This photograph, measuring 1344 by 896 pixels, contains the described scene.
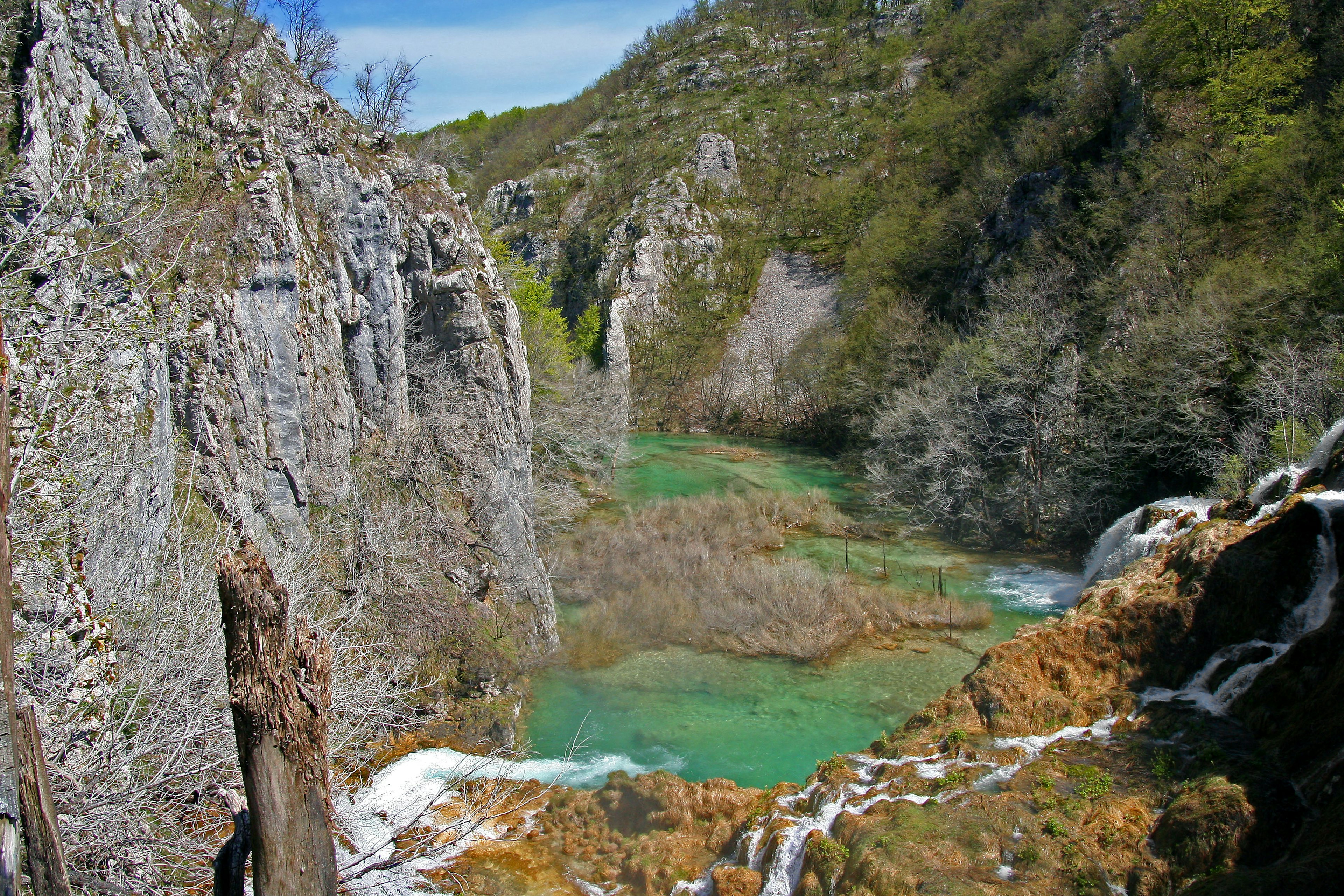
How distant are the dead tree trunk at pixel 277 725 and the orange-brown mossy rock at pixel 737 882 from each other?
556cm

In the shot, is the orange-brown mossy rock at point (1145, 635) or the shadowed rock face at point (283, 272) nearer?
the orange-brown mossy rock at point (1145, 635)

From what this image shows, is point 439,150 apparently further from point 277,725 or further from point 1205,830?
point 1205,830

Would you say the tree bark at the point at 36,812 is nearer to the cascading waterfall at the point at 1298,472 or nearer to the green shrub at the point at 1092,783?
the green shrub at the point at 1092,783

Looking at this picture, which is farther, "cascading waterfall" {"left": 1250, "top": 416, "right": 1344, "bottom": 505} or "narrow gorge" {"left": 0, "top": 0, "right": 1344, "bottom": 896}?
"cascading waterfall" {"left": 1250, "top": 416, "right": 1344, "bottom": 505}

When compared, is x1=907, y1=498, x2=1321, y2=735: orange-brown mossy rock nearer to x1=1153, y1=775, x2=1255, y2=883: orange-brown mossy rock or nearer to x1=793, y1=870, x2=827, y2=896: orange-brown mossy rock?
x1=1153, y1=775, x2=1255, y2=883: orange-brown mossy rock

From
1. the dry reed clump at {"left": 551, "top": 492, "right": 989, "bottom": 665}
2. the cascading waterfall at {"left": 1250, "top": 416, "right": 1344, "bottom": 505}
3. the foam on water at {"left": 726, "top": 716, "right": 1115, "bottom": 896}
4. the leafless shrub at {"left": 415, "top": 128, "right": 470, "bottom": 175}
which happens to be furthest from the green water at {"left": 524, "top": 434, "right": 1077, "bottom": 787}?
the leafless shrub at {"left": 415, "top": 128, "right": 470, "bottom": 175}

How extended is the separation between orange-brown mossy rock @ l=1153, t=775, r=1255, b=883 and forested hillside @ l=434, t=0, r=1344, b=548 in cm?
1233

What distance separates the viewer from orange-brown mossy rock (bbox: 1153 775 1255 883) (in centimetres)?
547

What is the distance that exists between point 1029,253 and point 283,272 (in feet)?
89.6

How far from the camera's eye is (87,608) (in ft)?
20.0

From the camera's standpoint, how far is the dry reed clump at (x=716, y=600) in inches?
627

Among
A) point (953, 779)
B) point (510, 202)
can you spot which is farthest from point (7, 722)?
point (510, 202)


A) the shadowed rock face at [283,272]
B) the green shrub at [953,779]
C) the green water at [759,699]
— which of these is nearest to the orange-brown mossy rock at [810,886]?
the green shrub at [953,779]

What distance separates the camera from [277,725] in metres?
2.81
